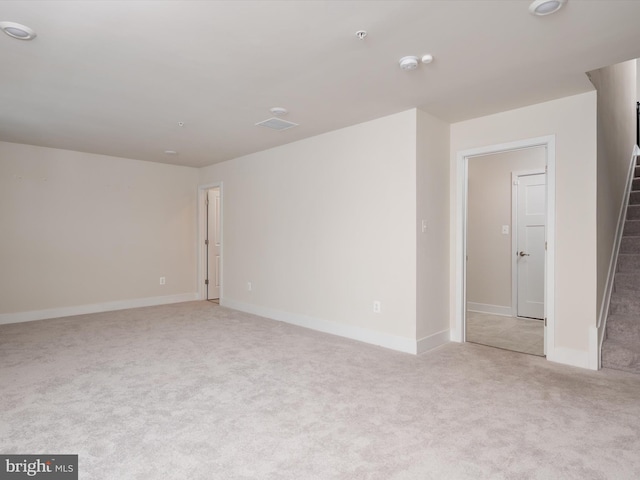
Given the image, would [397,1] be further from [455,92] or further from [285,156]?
[285,156]

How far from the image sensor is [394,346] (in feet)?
13.2

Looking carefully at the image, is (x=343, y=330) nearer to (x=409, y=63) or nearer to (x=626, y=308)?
(x=626, y=308)

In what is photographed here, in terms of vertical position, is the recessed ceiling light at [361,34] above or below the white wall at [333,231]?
above

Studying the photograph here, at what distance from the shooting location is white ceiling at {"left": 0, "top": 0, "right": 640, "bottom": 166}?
216cm

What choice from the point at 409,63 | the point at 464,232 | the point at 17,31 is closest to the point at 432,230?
the point at 464,232

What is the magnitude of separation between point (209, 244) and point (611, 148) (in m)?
6.10

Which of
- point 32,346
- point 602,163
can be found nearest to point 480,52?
point 602,163

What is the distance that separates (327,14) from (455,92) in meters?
1.66

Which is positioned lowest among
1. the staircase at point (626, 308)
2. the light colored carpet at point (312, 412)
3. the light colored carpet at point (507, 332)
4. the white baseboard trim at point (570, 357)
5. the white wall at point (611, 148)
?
the light colored carpet at point (312, 412)

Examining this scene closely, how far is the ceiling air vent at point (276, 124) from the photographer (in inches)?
165

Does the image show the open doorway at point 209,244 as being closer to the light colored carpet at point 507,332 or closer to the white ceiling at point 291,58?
the white ceiling at point 291,58

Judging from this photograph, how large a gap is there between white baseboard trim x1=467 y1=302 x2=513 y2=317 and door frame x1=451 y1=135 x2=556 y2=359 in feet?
5.41

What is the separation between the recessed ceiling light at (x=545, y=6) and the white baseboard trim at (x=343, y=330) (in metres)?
2.87

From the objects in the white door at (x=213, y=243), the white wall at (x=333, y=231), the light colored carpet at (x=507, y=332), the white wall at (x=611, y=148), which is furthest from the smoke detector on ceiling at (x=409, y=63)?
the white door at (x=213, y=243)
